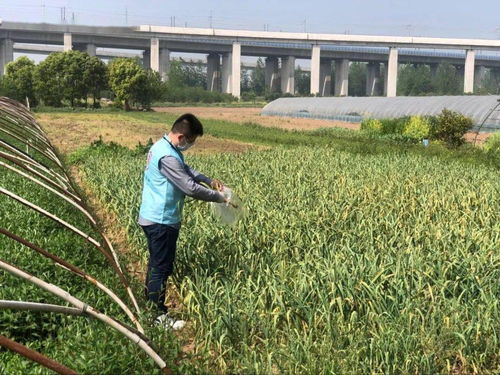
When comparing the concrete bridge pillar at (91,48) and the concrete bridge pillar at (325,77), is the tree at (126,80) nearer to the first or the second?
the concrete bridge pillar at (91,48)

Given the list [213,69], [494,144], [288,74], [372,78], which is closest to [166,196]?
[494,144]

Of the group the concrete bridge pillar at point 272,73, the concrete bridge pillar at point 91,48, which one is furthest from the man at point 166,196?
the concrete bridge pillar at point 272,73

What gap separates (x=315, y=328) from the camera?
389cm

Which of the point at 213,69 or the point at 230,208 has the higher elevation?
the point at 213,69

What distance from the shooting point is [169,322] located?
4.37 metres

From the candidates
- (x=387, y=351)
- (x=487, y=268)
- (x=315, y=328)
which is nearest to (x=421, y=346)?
(x=387, y=351)

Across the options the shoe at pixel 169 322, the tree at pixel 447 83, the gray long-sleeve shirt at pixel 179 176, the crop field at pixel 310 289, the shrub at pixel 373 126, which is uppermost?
the tree at pixel 447 83

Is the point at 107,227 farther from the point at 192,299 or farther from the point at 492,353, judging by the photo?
the point at 492,353

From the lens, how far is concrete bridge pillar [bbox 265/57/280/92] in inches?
3891

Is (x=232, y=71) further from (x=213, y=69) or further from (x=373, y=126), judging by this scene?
(x=373, y=126)

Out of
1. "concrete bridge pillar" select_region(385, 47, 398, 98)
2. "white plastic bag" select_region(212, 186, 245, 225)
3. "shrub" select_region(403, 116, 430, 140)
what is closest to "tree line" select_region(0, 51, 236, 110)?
"shrub" select_region(403, 116, 430, 140)

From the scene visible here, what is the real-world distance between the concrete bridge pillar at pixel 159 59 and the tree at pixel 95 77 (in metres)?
28.0

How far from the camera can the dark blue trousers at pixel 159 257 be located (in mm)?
4512

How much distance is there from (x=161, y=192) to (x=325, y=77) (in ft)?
323
